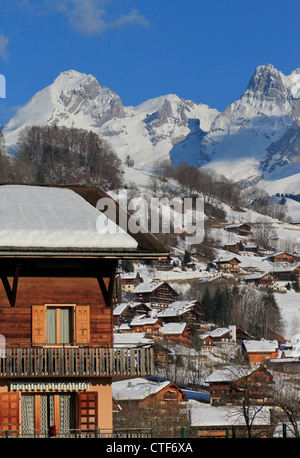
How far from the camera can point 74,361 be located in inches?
1021

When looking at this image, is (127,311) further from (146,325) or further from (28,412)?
(28,412)

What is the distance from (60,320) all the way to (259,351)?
4716 inches

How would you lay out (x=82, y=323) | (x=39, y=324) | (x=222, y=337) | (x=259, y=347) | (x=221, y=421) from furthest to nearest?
(x=222, y=337) < (x=259, y=347) < (x=221, y=421) < (x=82, y=323) < (x=39, y=324)

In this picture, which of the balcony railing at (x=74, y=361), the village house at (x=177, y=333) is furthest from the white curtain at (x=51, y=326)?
the village house at (x=177, y=333)

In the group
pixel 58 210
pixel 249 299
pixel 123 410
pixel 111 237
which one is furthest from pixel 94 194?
pixel 249 299

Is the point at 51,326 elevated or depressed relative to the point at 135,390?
A: elevated

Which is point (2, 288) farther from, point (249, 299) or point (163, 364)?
point (249, 299)

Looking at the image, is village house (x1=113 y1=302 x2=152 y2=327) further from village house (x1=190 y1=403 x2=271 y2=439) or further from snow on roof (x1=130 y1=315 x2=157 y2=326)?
village house (x1=190 y1=403 x2=271 y2=439)

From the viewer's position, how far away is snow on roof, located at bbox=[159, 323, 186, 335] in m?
157

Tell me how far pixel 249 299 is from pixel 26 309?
173802 mm

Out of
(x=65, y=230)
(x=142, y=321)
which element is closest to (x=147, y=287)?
(x=142, y=321)

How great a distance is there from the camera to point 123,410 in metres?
89.8

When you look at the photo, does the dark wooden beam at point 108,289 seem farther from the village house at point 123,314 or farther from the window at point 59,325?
the village house at point 123,314

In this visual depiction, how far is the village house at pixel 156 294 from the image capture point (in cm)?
19038
